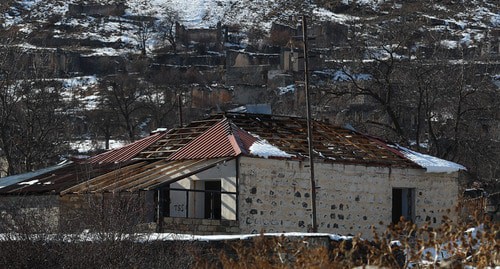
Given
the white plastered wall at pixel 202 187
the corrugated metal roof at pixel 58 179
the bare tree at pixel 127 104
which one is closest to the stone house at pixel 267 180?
Answer: the white plastered wall at pixel 202 187

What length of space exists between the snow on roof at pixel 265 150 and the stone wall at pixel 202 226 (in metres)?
1.75

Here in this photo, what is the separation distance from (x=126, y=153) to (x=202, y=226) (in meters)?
5.54

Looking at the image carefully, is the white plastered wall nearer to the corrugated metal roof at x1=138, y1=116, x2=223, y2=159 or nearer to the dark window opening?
the dark window opening

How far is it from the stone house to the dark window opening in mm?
28

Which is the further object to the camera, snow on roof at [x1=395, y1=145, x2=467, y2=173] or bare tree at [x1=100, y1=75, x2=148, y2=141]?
bare tree at [x1=100, y1=75, x2=148, y2=141]

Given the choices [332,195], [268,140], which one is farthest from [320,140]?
[332,195]

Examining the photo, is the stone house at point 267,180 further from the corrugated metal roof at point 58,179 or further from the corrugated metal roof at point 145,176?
the corrugated metal roof at point 58,179

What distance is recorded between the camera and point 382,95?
149 feet

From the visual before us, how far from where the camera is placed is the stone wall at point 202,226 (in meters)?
25.3

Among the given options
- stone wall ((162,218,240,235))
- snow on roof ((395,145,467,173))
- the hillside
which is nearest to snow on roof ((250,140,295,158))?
stone wall ((162,218,240,235))

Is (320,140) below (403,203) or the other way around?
the other way around

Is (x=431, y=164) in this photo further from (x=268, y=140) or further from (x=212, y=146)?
(x=212, y=146)

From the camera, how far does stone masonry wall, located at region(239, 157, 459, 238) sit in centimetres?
2633

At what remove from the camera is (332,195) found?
27781 millimetres
